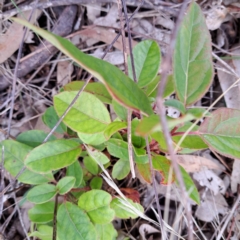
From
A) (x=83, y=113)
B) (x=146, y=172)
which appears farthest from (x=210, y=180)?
(x=83, y=113)

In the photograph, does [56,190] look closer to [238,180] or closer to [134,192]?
[134,192]

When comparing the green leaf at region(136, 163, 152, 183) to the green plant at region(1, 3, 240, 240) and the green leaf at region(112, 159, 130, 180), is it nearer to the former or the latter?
the green plant at region(1, 3, 240, 240)

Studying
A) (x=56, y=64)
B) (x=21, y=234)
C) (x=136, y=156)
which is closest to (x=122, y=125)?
(x=136, y=156)

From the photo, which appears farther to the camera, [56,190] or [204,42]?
[56,190]

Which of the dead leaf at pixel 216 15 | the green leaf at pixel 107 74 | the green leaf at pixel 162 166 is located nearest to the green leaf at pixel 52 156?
the green leaf at pixel 162 166

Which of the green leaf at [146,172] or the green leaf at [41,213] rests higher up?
the green leaf at [146,172]

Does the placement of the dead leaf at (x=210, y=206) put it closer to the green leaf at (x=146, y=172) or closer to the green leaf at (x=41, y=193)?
the green leaf at (x=146, y=172)

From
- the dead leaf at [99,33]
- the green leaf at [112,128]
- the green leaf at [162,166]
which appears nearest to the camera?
the green leaf at [112,128]
